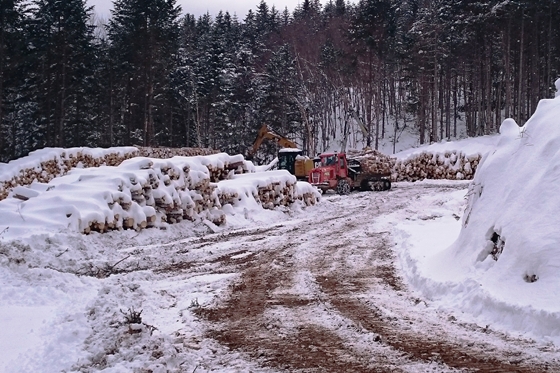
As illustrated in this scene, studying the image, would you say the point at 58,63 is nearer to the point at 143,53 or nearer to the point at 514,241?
the point at 143,53

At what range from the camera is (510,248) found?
287 inches

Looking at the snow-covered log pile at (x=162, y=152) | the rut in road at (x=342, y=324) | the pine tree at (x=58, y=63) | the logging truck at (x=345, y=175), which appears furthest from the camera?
the pine tree at (x=58, y=63)

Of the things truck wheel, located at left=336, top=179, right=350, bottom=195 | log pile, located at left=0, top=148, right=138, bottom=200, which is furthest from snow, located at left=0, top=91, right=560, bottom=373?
truck wheel, located at left=336, top=179, right=350, bottom=195

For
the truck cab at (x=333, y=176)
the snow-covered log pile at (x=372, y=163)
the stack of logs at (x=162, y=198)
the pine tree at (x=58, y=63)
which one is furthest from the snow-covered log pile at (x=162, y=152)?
the stack of logs at (x=162, y=198)

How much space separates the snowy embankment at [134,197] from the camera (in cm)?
1287

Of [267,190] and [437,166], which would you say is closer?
[267,190]

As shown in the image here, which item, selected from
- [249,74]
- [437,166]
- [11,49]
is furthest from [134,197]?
[249,74]

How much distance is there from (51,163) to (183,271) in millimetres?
17157

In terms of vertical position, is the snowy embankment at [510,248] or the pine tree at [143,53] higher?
the pine tree at [143,53]

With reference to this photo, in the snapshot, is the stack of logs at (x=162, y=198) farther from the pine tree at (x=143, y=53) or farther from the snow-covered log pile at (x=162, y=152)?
the pine tree at (x=143, y=53)

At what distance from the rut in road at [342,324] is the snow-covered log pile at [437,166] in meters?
24.5

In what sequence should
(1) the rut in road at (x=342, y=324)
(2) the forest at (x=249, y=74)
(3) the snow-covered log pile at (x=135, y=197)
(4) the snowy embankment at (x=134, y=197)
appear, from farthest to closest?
(2) the forest at (x=249, y=74) → (3) the snow-covered log pile at (x=135, y=197) → (4) the snowy embankment at (x=134, y=197) → (1) the rut in road at (x=342, y=324)

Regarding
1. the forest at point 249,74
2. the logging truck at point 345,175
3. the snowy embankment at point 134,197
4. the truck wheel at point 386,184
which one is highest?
the forest at point 249,74

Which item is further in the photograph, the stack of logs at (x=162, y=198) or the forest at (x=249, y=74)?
the forest at (x=249, y=74)
